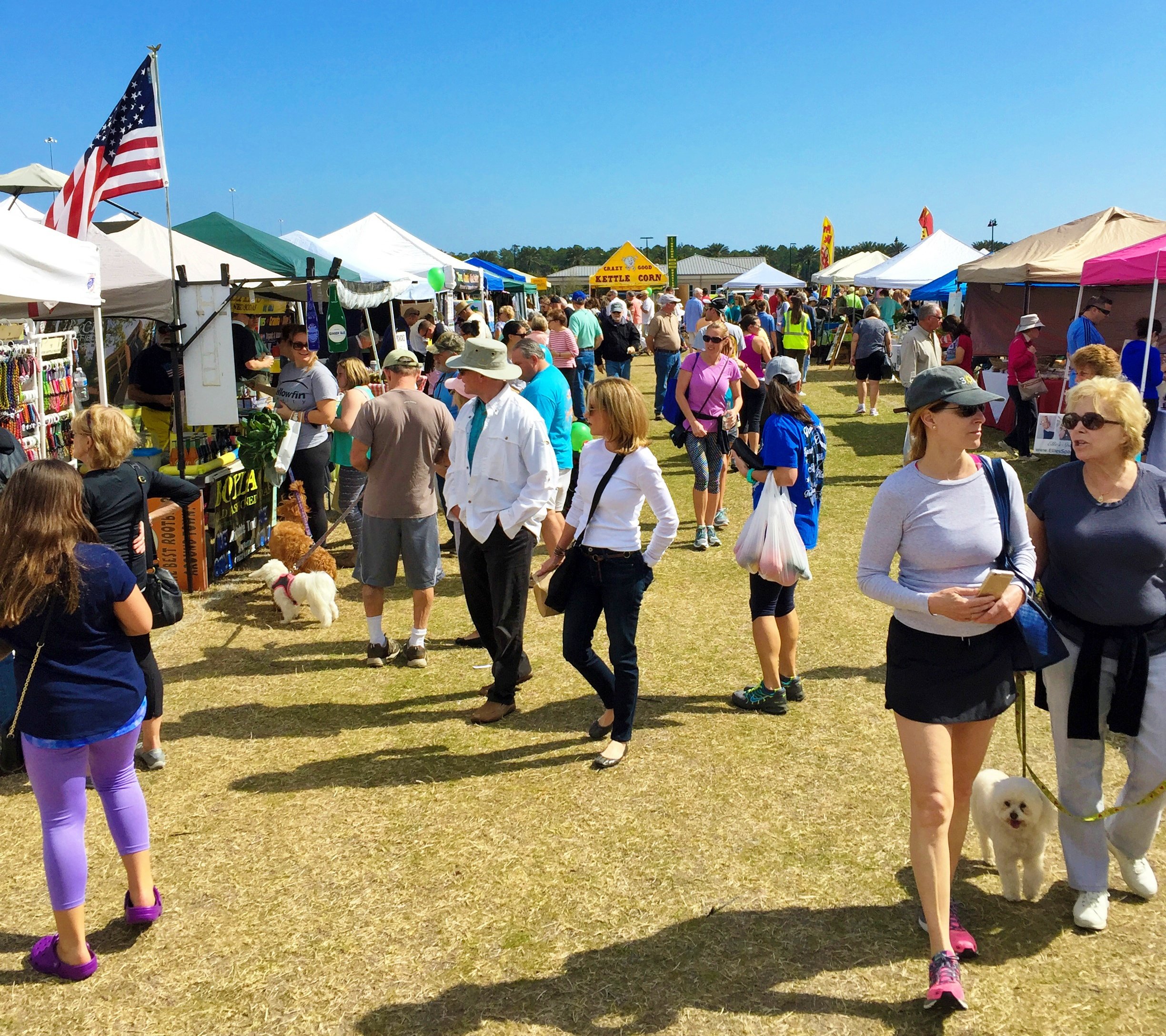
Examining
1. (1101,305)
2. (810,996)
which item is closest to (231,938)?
(810,996)

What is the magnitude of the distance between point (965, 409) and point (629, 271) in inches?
901

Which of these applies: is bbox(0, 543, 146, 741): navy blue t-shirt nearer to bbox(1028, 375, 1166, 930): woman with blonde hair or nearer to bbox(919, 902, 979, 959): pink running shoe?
bbox(919, 902, 979, 959): pink running shoe

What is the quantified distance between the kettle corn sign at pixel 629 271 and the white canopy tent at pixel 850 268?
7038mm

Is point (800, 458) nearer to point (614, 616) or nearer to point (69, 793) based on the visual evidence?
point (614, 616)

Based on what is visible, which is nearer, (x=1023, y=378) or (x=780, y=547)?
(x=780, y=547)

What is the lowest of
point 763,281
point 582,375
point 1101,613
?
point 1101,613

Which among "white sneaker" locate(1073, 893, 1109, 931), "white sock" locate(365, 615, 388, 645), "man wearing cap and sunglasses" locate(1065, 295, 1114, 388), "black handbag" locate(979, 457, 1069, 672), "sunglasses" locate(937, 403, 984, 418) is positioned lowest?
"white sneaker" locate(1073, 893, 1109, 931)

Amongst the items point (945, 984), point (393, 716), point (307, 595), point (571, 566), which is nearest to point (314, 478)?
point (307, 595)

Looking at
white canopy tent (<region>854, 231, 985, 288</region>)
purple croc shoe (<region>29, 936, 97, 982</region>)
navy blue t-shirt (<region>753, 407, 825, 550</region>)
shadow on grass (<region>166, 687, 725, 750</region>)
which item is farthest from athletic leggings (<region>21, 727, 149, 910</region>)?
white canopy tent (<region>854, 231, 985, 288</region>)

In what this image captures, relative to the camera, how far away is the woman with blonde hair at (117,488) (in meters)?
4.00

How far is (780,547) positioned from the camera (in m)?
4.75

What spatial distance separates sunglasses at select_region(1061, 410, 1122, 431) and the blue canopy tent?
17659mm

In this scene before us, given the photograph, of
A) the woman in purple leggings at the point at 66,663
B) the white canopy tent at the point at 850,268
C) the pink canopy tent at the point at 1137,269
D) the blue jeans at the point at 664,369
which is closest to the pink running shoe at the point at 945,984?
the woman in purple leggings at the point at 66,663

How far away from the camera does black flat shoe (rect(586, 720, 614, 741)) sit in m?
4.95
